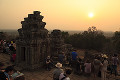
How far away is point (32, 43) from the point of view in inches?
387

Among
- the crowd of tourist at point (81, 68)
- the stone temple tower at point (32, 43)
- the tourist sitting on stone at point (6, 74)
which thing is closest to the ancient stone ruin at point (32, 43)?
the stone temple tower at point (32, 43)

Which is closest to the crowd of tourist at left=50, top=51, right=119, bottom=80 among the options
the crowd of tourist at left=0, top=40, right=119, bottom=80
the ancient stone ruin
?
the crowd of tourist at left=0, top=40, right=119, bottom=80

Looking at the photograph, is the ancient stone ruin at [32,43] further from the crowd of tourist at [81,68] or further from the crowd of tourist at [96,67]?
the crowd of tourist at [96,67]

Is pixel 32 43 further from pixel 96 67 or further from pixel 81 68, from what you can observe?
pixel 96 67

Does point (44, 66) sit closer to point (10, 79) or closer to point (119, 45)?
point (10, 79)

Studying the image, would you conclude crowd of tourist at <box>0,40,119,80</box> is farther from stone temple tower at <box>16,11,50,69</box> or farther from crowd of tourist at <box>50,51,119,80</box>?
stone temple tower at <box>16,11,50,69</box>

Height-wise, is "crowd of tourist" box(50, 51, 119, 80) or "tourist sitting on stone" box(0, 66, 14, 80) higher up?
"tourist sitting on stone" box(0, 66, 14, 80)

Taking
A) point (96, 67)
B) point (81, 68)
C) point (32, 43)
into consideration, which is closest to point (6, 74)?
point (96, 67)

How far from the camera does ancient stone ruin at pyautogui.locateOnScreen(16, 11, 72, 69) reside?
9.94 m

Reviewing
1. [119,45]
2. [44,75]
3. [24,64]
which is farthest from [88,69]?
[119,45]

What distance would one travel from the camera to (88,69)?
26.1ft

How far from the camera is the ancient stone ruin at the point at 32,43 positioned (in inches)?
391

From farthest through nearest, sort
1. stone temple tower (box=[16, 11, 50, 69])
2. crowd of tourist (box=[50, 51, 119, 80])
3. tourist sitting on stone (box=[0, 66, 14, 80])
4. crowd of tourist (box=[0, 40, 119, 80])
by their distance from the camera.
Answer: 1. stone temple tower (box=[16, 11, 50, 69])
2. crowd of tourist (box=[50, 51, 119, 80])
3. crowd of tourist (box=[0, 40, 119, 80])
4. tourist sitting on stone (box=[0, 66, 14, 80])

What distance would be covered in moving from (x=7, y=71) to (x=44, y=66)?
6545 millimetres
